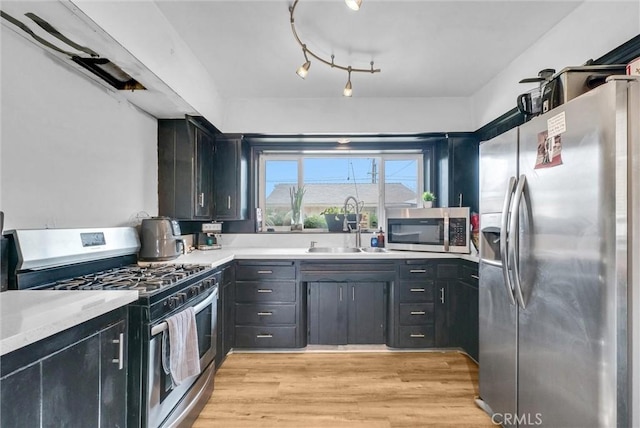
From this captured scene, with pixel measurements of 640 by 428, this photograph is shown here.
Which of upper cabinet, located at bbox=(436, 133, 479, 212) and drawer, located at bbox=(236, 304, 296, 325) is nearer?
drawer, located at bbox=(236, 304, 296, 325)

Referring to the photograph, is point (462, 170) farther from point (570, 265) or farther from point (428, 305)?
point (570, 265)

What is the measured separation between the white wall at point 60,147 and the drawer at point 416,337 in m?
2.52

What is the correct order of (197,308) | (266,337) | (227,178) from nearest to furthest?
(197,308) < (266,337) < (227,178)

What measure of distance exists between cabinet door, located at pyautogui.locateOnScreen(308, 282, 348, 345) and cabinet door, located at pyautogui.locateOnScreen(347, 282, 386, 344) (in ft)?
0.22

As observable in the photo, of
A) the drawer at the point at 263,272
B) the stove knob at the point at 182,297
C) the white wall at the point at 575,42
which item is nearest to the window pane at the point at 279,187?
the drawer at the point at 263,272

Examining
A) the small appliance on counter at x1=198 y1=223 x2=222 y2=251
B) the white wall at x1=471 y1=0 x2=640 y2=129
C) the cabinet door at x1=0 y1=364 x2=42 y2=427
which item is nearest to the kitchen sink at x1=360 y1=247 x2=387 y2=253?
the small appliance on counter at x1=198 y1=223 x2=222 y2=251

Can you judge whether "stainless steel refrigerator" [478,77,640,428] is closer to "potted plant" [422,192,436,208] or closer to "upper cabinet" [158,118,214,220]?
"potted plant" [422,192,436,208]

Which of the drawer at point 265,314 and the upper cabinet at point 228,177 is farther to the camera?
the upper cabinet at point 228,177

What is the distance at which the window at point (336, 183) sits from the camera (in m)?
3.64

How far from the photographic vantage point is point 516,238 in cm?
154

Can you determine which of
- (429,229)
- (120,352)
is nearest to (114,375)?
(120,352)

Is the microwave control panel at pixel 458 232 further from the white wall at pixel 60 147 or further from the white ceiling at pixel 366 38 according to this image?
the white wall at pixel 60 147

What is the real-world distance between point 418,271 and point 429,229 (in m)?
0.43

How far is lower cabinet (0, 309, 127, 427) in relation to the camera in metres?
0.82
